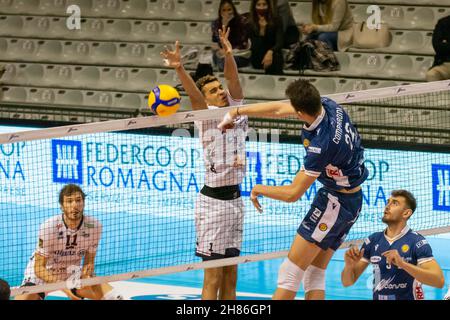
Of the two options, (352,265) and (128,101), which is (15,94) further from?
(352,265)

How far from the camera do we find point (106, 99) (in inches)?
693

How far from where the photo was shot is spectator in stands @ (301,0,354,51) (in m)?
16.3

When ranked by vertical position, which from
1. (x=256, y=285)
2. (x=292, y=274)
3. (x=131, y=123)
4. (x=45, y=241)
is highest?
(x=131, y=123)

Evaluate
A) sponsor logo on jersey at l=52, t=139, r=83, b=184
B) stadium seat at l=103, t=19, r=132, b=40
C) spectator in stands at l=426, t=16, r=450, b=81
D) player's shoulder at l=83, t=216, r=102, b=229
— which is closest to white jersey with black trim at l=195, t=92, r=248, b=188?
player's shoulder at l=83, t=216, r=102, b=229

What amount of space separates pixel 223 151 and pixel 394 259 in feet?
6.97

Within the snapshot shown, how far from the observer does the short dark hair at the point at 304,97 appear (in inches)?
349

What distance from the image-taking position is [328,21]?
1642 centimetres

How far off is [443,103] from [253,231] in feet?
11.3

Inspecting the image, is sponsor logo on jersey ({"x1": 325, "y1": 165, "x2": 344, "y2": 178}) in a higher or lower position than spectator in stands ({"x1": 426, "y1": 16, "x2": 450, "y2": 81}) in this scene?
lower

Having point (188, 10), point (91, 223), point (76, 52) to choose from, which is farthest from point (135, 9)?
point (91, 223)

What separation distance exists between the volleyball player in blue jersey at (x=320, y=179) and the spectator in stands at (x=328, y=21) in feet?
23.3

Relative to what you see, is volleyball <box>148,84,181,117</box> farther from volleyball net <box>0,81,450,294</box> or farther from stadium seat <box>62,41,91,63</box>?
stadium seat <box>62,41,91,63</box>

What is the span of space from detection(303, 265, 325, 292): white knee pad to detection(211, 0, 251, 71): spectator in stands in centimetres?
695

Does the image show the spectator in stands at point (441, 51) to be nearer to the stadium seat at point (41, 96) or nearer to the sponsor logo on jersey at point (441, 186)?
the sponsor logo on jersey at point (441, 186)
